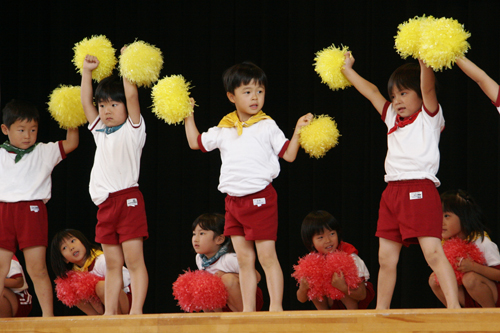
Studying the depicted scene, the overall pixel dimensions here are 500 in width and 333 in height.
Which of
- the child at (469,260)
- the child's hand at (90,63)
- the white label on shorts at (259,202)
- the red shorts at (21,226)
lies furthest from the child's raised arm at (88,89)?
A: the child at (469,260)

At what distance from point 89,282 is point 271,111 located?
5.39 ft

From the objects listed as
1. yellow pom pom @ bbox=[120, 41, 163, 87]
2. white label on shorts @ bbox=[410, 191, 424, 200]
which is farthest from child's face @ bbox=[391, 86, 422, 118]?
yellow pom pom @ bbox=[120, 41, 163, 87]

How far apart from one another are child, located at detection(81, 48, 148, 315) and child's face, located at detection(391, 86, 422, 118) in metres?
1.21

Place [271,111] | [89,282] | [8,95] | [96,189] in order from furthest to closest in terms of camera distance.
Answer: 1. [8,95]
2. [271,111]
3. [89,282]
4. [96,189]

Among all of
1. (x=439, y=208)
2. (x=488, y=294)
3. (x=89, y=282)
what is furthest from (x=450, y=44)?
(x=89, y=282)

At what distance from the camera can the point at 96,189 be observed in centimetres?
284

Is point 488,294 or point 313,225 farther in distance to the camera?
point 313,225

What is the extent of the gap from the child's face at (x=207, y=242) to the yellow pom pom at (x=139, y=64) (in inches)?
35.8

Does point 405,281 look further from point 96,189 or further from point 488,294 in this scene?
point 96,189

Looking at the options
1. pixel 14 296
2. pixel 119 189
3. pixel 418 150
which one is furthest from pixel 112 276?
pixel 418 150

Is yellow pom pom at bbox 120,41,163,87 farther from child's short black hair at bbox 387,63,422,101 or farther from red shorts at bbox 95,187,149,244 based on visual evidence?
child's short black hair at bbox 387,63,422,101

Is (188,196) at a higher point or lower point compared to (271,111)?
lower

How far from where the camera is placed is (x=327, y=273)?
302cm

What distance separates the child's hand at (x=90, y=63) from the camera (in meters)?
2.98
